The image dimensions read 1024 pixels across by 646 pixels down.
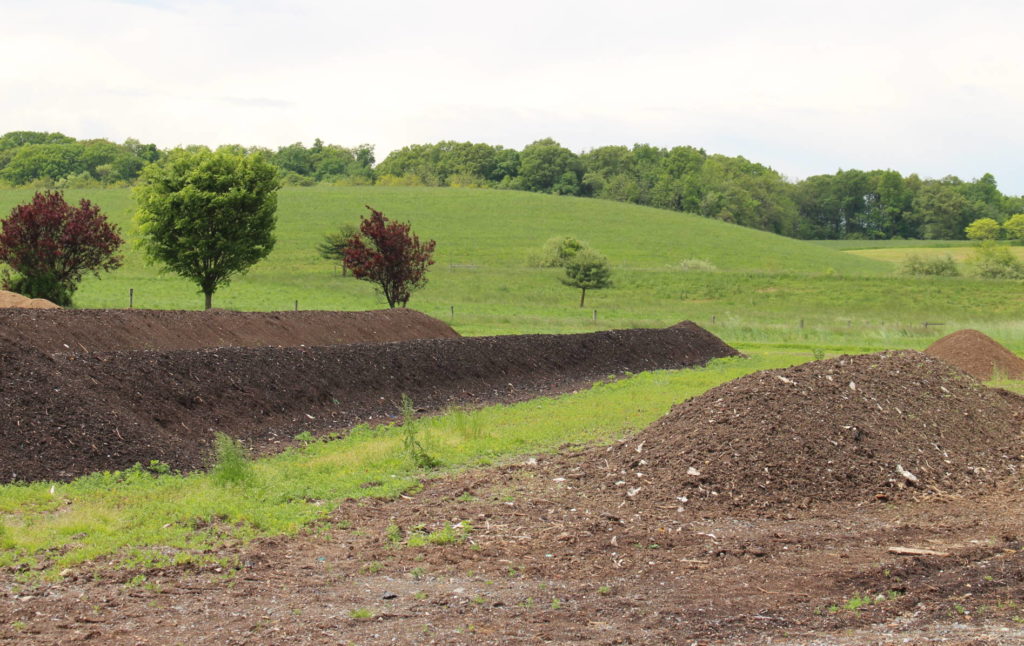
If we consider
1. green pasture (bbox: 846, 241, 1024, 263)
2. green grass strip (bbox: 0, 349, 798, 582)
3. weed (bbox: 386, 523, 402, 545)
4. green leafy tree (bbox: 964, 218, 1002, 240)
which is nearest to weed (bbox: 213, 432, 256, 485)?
green grass strip (bbox: 0, 349, 798, 582)

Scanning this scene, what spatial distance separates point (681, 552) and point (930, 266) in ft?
251

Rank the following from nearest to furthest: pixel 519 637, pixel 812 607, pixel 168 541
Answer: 1. pixel 519 637
2. pixel 812 607
3. pixel 168 541

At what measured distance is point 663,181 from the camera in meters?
126

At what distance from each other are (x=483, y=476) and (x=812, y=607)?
4.67 meters

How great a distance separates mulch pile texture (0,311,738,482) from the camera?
1027 centimetres

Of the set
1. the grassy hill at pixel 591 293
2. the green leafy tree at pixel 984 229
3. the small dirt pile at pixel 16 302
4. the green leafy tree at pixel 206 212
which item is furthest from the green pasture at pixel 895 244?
the small dirt pile at pixel 16 302

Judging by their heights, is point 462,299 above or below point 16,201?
below

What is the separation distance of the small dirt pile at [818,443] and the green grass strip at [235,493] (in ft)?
7.54

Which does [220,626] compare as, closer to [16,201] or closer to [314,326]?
[314,326]

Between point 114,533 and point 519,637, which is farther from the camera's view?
point 114,533

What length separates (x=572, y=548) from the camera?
7457 millimetres

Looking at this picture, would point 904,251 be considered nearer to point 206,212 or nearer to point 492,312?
point 492,312

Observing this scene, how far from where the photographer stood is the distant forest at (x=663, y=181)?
12525cm

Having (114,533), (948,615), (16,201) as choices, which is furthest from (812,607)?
(16,201)
